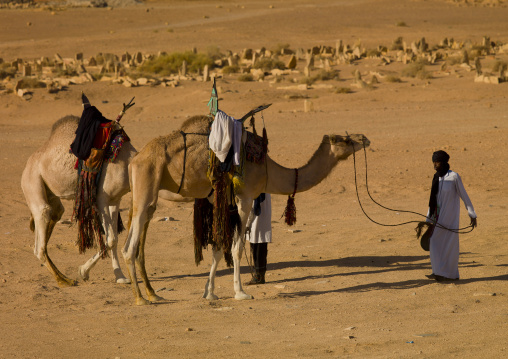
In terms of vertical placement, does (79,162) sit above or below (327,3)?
below

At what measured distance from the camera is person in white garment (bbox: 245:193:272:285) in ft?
31.2

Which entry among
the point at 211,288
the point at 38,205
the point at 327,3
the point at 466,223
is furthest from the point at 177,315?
the point at 327,3

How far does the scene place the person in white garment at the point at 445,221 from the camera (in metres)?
9.12

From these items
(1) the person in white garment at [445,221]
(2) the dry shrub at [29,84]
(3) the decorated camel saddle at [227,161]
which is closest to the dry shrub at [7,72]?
(2) the dry shrub at [29,84]

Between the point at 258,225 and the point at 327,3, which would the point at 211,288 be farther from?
the point at 327,3

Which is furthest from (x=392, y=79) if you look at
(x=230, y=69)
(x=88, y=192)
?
(x=88, y=192)

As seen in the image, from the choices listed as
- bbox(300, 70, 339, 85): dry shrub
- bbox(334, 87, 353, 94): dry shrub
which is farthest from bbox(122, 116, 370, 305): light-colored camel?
bbox(300, 70, 339, 85): dry shrub

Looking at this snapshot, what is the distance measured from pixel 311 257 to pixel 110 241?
123 inches

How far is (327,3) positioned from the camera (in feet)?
265

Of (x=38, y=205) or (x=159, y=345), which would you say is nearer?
(x=159, y=345)

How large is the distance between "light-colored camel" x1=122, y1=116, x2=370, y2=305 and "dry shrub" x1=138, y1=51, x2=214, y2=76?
101 feet

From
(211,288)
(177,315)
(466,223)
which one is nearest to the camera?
(177,315)

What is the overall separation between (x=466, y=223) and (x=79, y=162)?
265 inches

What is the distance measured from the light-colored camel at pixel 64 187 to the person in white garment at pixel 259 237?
1.03 m
